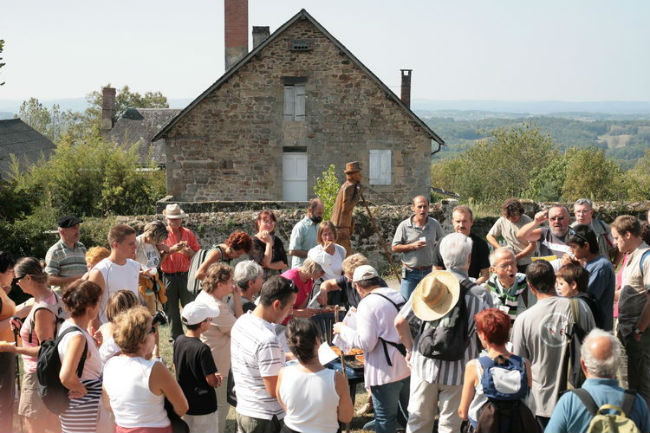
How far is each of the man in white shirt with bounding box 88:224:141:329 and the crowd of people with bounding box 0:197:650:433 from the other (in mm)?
14

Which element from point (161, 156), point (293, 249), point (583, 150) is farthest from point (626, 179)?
point (293, 249)

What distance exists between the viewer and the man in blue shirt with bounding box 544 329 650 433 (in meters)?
4.13

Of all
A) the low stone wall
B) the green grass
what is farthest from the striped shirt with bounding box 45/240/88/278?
the low stone wall

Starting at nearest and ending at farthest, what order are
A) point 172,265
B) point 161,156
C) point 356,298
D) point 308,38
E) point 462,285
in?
point 462,285 < point 356,298 < point 172,265 < point 308,38 < point 161,156

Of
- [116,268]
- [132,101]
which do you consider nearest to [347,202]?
[116,268]

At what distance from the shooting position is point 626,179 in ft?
164

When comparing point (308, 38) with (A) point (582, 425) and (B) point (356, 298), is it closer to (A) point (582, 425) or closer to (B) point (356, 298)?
(B) point (356, 298)

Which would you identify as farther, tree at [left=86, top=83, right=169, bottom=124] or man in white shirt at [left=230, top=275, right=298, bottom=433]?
tree at [left=86, top=83, right=169, bottom=124]

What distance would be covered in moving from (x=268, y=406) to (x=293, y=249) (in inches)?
175

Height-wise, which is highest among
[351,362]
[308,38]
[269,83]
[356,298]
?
[308,38]

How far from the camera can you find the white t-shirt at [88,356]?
5.12 meters

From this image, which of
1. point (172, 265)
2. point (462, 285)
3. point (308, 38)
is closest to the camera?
point (462, 285)

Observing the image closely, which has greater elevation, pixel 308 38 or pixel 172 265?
pixel 308 38

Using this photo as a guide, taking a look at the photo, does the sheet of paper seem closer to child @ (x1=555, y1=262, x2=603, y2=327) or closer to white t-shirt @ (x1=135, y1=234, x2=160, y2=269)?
child @ (x1=555, y1=262, x2=603, y2=327)
